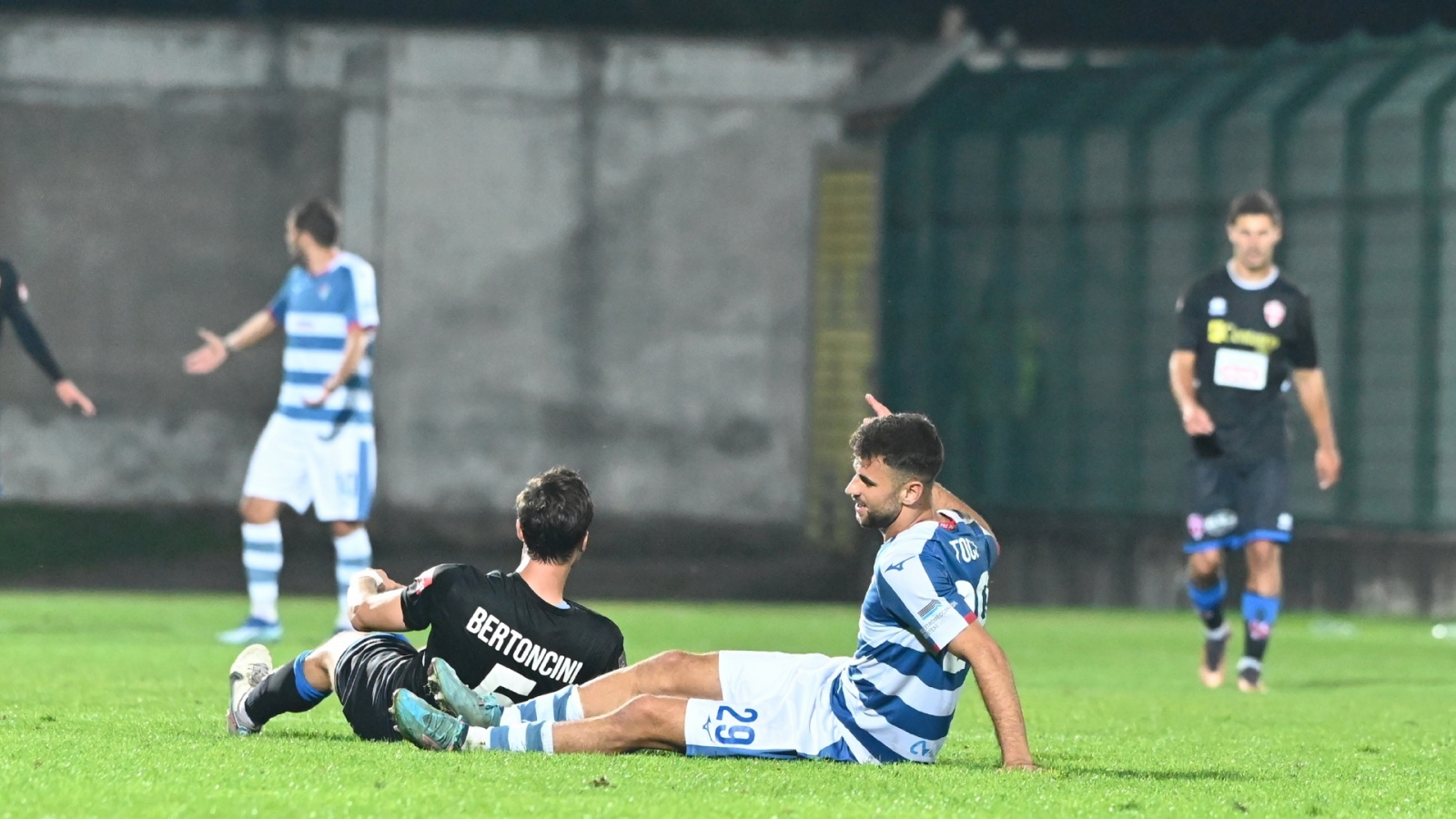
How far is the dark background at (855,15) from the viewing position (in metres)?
25.9

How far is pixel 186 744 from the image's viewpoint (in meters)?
7.55

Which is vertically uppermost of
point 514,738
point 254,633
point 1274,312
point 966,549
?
point 1274,312

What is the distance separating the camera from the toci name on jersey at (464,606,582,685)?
7.37 meters

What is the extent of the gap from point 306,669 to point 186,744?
417mm

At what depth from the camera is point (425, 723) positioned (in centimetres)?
721

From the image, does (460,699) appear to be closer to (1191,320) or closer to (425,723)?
(425,723)

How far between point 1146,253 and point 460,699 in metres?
14.8

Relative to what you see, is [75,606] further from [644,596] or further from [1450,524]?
[1450,524]

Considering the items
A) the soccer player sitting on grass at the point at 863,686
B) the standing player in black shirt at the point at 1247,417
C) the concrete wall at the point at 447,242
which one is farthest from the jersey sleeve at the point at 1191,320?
the concrete wall at the point at 447,242

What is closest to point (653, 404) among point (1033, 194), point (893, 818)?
point (1033, 194)

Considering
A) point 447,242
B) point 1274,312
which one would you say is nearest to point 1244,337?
point 1274,312

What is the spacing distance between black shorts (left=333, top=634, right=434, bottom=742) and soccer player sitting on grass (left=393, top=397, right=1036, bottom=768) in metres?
0.28

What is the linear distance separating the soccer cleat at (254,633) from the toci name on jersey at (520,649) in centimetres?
645

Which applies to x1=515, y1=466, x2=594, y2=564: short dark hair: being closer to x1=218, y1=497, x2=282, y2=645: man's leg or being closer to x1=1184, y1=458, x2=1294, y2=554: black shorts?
x1=1184, y1=458, x2=1294, y2=554: black shorts
